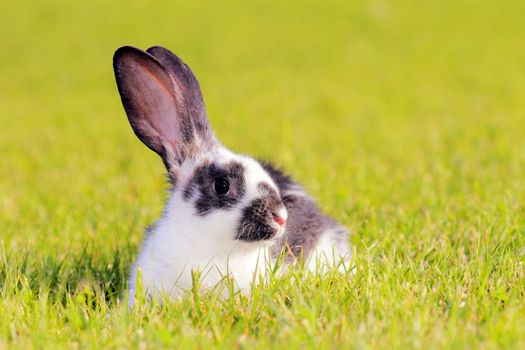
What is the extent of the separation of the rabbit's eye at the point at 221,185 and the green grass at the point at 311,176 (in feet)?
1.90

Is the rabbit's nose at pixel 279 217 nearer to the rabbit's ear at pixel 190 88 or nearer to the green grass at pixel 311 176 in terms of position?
the green grass at pixel 311 176

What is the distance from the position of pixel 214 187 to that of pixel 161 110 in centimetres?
64

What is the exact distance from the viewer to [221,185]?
12.0 ft

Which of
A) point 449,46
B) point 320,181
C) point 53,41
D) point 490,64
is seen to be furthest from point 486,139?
point 53,41

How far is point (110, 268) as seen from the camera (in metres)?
4.34

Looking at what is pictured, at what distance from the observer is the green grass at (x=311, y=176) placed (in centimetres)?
302

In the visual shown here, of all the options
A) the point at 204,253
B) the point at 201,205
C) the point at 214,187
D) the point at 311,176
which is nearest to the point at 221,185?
the point at 214,187

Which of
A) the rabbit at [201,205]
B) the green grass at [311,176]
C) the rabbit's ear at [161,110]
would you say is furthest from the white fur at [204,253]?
the rabbit's ear at [161,110]

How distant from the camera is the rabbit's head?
3.51 meters

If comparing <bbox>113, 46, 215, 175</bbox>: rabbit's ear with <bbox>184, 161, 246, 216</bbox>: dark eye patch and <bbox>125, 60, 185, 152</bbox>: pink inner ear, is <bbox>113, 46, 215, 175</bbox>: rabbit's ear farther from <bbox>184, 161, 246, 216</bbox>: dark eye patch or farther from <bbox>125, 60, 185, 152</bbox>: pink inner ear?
<bbox>184, 161, 246, 216</bbox>: dark eye patch

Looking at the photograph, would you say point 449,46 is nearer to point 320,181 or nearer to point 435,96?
point 435,96

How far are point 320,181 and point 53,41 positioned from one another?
15916 millimetres

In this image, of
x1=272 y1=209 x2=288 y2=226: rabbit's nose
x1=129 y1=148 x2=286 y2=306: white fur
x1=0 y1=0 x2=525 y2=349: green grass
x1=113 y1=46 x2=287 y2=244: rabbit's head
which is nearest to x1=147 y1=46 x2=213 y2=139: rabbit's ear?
x1=113 y1=46 x2=287 y2=244: rabbit's head

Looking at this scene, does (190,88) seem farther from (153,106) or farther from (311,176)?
(311,176)
